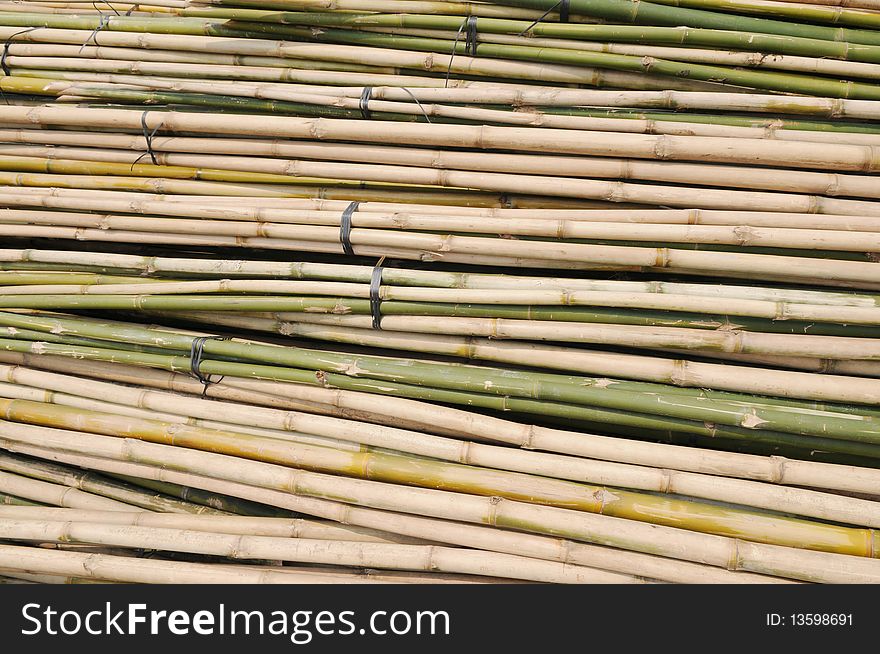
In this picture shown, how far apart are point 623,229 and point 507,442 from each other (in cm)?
67

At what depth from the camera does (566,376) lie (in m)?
1.86

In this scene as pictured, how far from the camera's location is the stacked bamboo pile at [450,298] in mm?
1723

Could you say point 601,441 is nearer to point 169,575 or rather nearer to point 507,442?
point 507,442

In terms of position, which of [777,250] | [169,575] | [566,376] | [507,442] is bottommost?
[169,575]

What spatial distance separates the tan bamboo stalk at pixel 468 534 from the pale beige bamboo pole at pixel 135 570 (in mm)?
168

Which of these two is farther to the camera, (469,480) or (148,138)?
(148,138)

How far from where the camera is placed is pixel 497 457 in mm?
1790

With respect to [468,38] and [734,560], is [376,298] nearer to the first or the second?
[468,38]

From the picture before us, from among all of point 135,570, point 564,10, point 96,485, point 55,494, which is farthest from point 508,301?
point 55,494

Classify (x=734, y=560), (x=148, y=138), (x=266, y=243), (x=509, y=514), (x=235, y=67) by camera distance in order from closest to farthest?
(x=734, y=560) < (x=509, y=514) < (x=266, y=243) < (x=148, y=138) < (x=235, y=67)

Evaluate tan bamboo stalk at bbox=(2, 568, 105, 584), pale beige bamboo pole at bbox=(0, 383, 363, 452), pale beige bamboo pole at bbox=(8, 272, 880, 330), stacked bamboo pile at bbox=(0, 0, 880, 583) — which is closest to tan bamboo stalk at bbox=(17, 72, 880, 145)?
stacked bamboo pile at bbox=(0, 0, 880, 583)

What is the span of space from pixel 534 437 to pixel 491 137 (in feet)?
2.93

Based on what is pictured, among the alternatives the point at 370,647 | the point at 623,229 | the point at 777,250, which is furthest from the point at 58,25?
the point at 777,250

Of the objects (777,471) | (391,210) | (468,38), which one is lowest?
(777,471)
